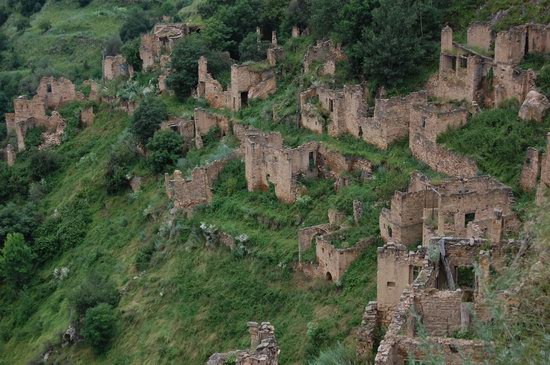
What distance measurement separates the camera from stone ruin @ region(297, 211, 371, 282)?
3030 centimetres

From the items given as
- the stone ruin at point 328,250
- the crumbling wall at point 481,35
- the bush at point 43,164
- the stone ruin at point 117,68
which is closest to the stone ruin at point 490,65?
the crumbling wall at point 481,35

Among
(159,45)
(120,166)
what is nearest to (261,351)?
(120,166)

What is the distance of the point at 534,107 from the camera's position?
3250 centimetres

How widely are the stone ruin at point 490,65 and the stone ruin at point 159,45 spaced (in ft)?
70.4

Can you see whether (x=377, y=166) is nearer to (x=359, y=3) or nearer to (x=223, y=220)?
(x=223, y=220)

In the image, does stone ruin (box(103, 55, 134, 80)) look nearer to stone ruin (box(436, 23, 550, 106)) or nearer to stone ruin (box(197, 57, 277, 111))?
stone ruin (box(197, 57, 277, 111))

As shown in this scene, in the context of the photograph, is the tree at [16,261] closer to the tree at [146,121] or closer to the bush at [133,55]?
the tree at [146,121]

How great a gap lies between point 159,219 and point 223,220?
532 cm

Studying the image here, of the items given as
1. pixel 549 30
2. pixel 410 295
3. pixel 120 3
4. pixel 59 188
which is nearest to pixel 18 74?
pixel 120 3

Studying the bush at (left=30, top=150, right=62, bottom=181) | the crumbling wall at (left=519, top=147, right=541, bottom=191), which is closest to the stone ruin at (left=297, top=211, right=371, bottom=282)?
the crumbling wall at (left=519, top=147, right=541, bottom=191)

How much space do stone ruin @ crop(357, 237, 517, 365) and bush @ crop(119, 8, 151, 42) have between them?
2121 inches

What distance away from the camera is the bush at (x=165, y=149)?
44438mm

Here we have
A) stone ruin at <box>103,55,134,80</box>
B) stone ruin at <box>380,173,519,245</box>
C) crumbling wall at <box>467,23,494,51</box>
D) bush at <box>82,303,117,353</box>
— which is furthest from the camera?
stone ruin at <box>103,55,134,80</box>

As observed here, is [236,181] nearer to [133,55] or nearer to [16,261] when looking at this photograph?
[16,261]
